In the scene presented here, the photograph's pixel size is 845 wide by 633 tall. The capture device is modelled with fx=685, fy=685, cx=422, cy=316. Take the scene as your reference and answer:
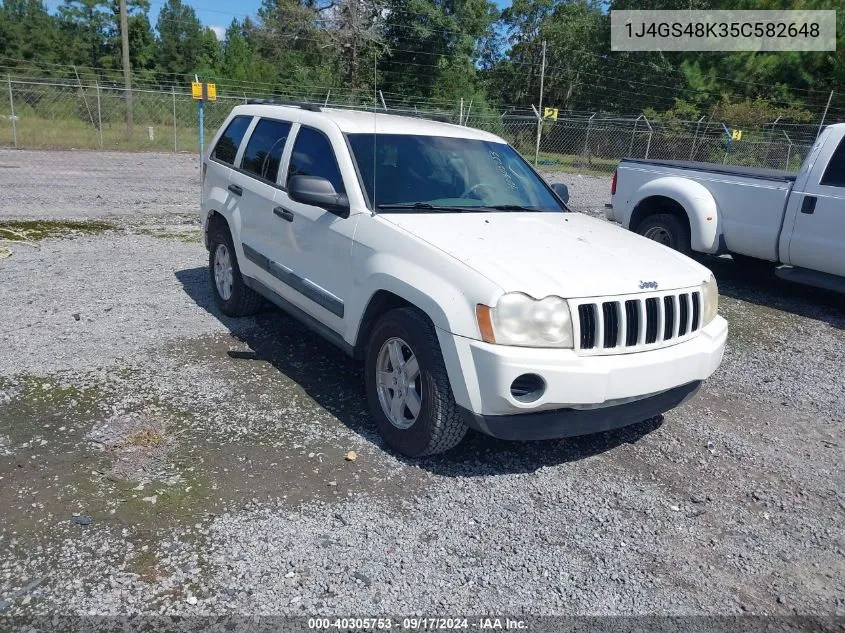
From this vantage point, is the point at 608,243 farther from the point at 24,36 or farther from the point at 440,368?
the point at 24,36

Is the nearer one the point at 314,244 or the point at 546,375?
the point at 546,375

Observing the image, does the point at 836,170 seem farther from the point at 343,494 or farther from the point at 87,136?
the point at 87,136

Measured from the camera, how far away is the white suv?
128 inches

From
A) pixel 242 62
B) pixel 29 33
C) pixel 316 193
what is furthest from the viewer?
pixel 29 33

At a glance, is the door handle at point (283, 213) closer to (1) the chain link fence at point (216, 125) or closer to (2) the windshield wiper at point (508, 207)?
(2) the windshield wiper at point (508, 207)

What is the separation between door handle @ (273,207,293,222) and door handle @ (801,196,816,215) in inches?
206

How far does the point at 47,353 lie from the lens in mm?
5004

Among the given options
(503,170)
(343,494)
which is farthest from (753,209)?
(343,494)

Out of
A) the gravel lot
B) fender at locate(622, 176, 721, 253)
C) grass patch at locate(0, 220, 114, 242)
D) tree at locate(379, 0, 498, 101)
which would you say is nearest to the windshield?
the gravel lot

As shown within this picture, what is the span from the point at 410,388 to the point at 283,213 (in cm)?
178

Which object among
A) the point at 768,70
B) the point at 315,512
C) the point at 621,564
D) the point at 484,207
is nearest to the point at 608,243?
the point at 484,207

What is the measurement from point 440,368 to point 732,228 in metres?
5.43

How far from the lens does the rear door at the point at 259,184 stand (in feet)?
16.7

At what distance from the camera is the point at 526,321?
10.6ft
